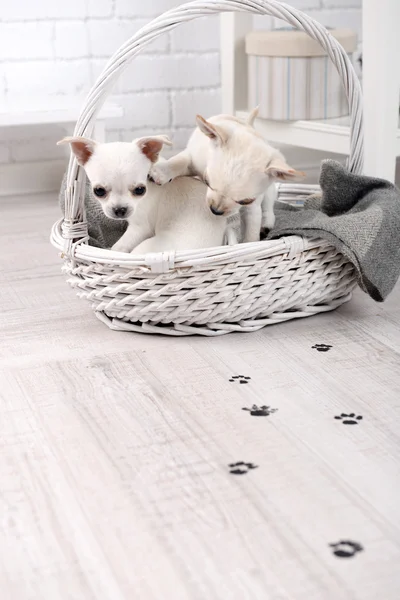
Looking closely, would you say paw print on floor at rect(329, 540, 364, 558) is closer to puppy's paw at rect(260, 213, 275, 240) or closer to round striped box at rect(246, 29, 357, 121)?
puppy's paw at rect(260, 213, 275, 240)

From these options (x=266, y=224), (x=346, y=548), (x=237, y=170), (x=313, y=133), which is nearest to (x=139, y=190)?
(x=237, y=170)

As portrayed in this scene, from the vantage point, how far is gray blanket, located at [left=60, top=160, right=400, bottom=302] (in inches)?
47.9

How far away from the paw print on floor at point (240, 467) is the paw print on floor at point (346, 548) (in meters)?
0.15

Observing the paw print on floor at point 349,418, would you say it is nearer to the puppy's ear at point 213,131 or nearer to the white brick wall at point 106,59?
the puppy's ear at point 213,131

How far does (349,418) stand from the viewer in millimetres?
990

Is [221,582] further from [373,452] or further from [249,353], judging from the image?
[249,353]

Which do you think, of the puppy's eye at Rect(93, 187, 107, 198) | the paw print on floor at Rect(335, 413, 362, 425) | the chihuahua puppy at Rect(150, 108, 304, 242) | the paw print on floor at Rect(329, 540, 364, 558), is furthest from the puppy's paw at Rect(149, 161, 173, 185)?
the paw print on floor at Rect(329, 540, 364, 558)

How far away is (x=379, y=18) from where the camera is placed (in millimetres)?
1663

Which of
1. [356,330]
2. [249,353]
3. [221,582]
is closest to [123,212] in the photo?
[249,353]

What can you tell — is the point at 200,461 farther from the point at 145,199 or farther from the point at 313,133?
the point at 313,133

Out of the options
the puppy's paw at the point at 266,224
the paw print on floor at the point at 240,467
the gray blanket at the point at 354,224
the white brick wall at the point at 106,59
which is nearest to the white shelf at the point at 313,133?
the white brick wall at the point at 106,59

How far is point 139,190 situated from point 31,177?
4.27 ft

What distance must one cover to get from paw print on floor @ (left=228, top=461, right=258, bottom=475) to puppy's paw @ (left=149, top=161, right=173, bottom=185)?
0.55 metres

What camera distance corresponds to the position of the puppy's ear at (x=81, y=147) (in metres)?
1.16
